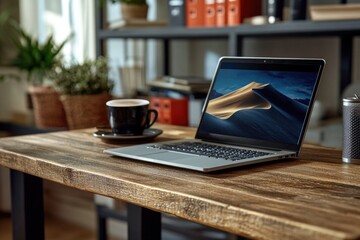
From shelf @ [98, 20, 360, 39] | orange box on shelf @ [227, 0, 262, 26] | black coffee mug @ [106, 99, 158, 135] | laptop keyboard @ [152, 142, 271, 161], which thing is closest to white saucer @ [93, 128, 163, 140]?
black coffee mug @ [106, 99, 158, 135]

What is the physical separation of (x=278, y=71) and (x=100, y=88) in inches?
50.7

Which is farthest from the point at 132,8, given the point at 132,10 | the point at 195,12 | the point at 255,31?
the point at 255,31

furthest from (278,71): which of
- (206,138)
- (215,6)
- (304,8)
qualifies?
(215,6)

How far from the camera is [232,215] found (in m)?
0.80

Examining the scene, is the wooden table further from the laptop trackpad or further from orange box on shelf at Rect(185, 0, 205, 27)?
orange box on shelf at Rect(185, 0, 205, 27)

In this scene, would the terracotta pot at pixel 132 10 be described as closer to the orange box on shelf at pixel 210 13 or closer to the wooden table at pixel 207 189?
the orange box on shelf at pixel 210 13

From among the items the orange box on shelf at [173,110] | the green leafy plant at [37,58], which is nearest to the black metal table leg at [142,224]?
the orange box on shelf at [173,110]

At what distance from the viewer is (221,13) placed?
221 cm

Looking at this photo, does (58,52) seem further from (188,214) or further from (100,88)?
(188,214)

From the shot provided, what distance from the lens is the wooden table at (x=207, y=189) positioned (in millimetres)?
764

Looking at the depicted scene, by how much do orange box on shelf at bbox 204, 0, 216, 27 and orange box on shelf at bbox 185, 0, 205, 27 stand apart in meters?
0.02

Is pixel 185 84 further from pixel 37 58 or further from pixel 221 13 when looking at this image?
pixel 37 58

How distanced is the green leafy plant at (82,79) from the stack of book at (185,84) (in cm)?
23

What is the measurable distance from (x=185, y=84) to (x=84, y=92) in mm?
403
